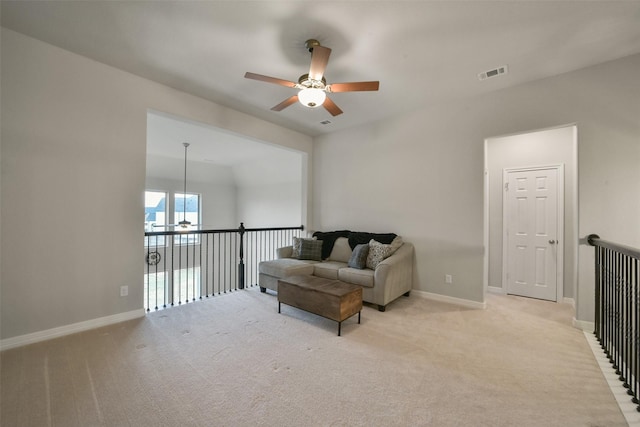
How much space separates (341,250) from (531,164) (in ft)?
11.1

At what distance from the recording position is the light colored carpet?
1.63 meters

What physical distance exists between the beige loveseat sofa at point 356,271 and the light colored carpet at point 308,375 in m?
0.43

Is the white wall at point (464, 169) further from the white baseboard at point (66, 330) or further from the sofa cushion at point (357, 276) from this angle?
the white baseboard at point (66, 330)

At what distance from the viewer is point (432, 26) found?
227 centimetres

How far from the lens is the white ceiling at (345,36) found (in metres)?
2.09

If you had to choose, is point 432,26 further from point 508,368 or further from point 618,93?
point 508,368

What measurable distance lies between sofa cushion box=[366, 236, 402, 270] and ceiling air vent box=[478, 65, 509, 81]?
2.43 m

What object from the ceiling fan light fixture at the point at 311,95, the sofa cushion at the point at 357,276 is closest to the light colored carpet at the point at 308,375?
the sofa cushion at the point at 357,276

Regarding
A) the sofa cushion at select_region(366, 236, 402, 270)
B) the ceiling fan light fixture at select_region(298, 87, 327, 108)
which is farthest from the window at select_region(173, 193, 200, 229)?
the ceiling fan light fixture at select_region(298, 87, 327, 108)

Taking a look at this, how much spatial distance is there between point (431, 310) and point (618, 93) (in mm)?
3186

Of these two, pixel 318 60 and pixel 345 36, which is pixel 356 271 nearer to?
pixel 318 60

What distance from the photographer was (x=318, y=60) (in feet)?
7.30

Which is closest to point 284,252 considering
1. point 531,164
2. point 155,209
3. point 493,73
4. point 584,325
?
point 493,73

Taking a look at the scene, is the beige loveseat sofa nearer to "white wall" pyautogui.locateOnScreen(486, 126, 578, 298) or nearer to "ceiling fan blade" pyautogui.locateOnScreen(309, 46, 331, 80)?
"white wall" pyautogui.locateOnScreen(486, 126, 578, 298)
